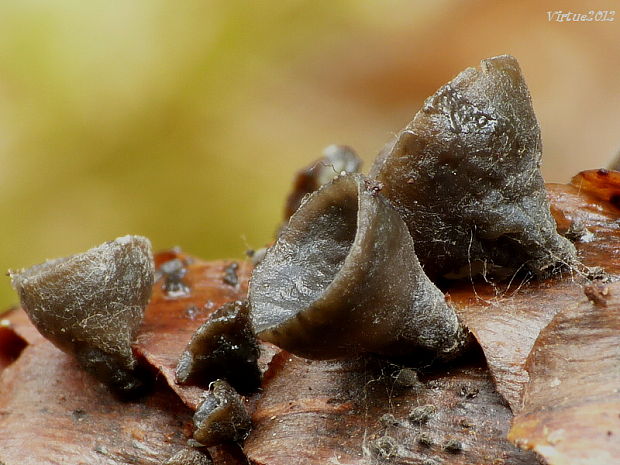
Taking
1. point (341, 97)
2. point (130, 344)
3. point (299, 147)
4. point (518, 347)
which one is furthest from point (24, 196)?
point (518, 347)

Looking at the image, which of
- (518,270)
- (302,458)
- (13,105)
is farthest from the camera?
(13,105)

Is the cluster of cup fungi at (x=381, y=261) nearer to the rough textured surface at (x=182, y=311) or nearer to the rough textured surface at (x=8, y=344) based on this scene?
the rough textured surface at (x=182, y=311)

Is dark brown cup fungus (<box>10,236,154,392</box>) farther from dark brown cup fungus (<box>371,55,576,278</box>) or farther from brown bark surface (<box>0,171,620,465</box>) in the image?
dark brown cup fungus (<box>371,55,576,278</box>)

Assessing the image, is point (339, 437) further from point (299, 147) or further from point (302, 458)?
point (299, 147)

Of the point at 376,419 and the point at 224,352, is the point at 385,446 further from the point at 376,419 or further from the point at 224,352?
the point at 224,352

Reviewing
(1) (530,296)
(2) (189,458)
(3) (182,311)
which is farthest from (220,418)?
(1) (530,296)

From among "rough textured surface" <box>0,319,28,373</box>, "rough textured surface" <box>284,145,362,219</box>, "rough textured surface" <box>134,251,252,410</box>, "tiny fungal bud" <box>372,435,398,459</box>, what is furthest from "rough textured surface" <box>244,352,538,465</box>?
"rough textured surface" <box>284,145,362,219</box>
